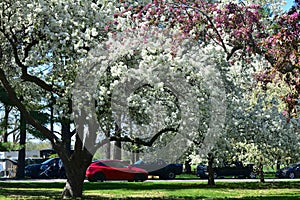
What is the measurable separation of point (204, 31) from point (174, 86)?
165 centimetres

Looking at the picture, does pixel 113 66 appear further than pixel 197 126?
No

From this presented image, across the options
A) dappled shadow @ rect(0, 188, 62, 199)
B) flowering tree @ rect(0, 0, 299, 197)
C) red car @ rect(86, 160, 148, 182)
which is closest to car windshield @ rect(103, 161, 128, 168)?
red car @ rect(86, 160, 148, 182)

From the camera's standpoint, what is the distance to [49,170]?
3069 centimetres

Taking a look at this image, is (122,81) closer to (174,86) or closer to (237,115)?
(174,86)

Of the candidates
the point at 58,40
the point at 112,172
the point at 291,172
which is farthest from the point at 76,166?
the point at 291,172

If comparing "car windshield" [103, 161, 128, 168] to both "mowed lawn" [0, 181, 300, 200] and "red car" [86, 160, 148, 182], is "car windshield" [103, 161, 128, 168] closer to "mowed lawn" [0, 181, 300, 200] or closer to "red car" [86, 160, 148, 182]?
"red car" [86, 160, 148, 182]

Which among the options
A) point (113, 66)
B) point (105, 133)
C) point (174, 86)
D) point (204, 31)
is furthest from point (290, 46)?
point (105, 133)

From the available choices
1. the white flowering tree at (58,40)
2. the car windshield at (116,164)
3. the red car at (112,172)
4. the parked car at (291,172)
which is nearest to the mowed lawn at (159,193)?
the white flowering tree at (58,40)

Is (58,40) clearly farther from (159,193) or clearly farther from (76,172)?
(159,193)

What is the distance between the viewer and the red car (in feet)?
83.1

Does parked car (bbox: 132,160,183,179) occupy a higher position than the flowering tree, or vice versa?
the flowering tree

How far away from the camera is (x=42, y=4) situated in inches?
449

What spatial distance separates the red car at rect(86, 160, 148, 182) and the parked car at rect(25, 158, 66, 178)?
5.62m

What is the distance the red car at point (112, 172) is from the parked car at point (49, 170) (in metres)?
5.62
